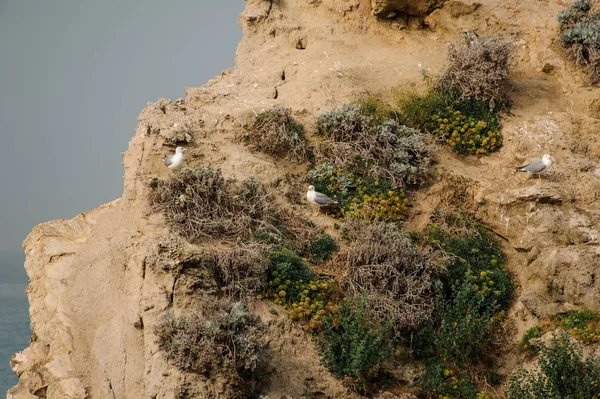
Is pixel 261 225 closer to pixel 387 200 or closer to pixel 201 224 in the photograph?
pixel 201 224

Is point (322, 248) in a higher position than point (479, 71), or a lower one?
lower

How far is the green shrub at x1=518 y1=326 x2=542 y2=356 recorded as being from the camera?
11914mm

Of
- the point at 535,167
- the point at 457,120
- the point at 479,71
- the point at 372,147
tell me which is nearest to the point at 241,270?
the point at 372,147

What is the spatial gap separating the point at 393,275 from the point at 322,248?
134 cm

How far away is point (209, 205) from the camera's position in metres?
12.5

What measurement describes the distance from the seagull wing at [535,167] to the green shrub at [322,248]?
365cm

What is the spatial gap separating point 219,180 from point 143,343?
10.4ft

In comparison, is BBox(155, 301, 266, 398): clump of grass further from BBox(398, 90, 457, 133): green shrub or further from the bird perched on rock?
BBox(398, 90, 457, 133): green shrub

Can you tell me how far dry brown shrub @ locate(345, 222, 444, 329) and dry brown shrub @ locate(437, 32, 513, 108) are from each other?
13.6ft

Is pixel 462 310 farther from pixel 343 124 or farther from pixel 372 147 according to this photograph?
pixel 343 124

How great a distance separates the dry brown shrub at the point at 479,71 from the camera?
601 inches

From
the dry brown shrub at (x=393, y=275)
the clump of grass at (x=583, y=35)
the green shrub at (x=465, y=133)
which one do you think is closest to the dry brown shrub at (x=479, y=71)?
the green shrub at (x=465, y=133)

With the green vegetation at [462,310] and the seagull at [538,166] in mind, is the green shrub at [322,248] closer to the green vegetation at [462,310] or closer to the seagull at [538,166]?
the green vegetation at [462,310]

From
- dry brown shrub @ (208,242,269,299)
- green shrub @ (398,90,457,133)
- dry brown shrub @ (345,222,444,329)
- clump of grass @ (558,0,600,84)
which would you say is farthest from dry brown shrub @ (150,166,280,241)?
clump of grass @ (558,0,600,84)
